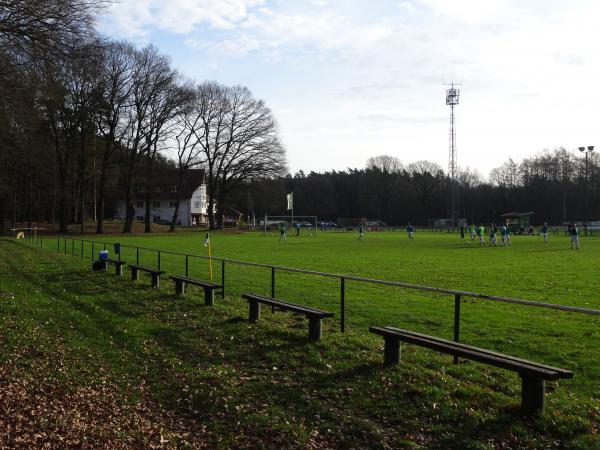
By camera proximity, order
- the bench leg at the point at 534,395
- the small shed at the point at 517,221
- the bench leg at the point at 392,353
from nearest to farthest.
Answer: the bench leg at the point at 534,395
the bench leg at the point at 392,353
the small shed at the point at 517,221

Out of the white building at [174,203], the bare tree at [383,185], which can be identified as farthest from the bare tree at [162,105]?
the bare tree at [383,185]

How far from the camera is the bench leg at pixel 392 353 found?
7.06 m

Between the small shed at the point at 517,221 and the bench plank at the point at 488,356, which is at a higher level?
the small shed at the point at 517,221

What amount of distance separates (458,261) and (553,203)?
83.9 m

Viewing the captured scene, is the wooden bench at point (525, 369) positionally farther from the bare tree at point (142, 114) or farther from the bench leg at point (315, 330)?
the bare tree at point (142, 114)

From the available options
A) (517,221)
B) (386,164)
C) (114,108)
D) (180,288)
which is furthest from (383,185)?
(180,288)

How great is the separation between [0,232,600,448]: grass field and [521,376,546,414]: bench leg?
0.14 m

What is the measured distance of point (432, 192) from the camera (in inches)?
4759

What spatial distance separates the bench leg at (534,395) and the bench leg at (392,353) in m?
1.96

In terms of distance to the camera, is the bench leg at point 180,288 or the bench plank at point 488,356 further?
the bench leg at point 180,288

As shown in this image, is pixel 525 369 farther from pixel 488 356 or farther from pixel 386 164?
pixel 386 164

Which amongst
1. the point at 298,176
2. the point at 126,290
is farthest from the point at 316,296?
the point at 298,176

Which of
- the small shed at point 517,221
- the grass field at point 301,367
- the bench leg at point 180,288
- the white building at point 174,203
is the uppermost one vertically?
the white building at point 174,203

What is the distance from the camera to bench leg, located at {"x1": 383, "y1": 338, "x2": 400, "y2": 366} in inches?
278
